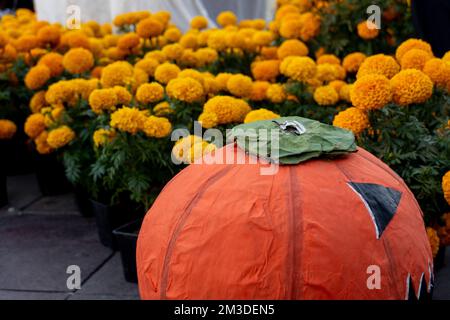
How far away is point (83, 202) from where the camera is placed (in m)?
5.32

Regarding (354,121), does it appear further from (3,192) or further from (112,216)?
(3,192)

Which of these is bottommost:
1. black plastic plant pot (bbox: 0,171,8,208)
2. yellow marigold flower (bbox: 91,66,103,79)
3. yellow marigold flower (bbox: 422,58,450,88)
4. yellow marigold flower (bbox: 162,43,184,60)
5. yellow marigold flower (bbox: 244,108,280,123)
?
black plastic plant pot (bbox: 0,171,8,208)

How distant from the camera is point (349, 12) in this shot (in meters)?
5.15

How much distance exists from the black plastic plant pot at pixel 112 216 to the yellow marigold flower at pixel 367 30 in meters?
2.14

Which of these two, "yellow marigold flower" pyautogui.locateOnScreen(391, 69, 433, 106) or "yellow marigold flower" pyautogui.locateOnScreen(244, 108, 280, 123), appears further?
"yellow marigold flower" pyautogui.locateOnScreen(244, 108, 280, 123)

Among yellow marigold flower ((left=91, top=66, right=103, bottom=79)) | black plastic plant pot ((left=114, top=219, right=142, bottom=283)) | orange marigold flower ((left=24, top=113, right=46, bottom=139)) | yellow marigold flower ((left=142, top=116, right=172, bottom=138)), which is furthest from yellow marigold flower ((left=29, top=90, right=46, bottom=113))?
yellow marigold flower ((left=142, top=116, right=172, bottom=138))

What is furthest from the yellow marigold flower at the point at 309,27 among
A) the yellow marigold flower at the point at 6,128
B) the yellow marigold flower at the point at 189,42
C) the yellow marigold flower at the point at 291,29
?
the yellow marigold flower at the point at 6,128

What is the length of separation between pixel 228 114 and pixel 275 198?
4.14 feet

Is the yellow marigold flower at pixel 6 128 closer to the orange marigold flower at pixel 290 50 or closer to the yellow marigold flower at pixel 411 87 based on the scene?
the orange marigold flower at pixel 290 50

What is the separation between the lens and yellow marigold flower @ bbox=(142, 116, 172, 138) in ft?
12.4

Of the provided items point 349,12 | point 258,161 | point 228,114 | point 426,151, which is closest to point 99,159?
point 228,114

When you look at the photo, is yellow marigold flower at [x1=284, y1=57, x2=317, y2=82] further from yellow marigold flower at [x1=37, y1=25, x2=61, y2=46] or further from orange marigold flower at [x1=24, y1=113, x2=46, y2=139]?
yellow marigold flower at [x1=37, y1=25, x2=61, y2=46]

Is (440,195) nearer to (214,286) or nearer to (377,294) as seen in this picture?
(377,294)

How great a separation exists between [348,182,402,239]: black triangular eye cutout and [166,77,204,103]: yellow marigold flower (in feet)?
5.14
